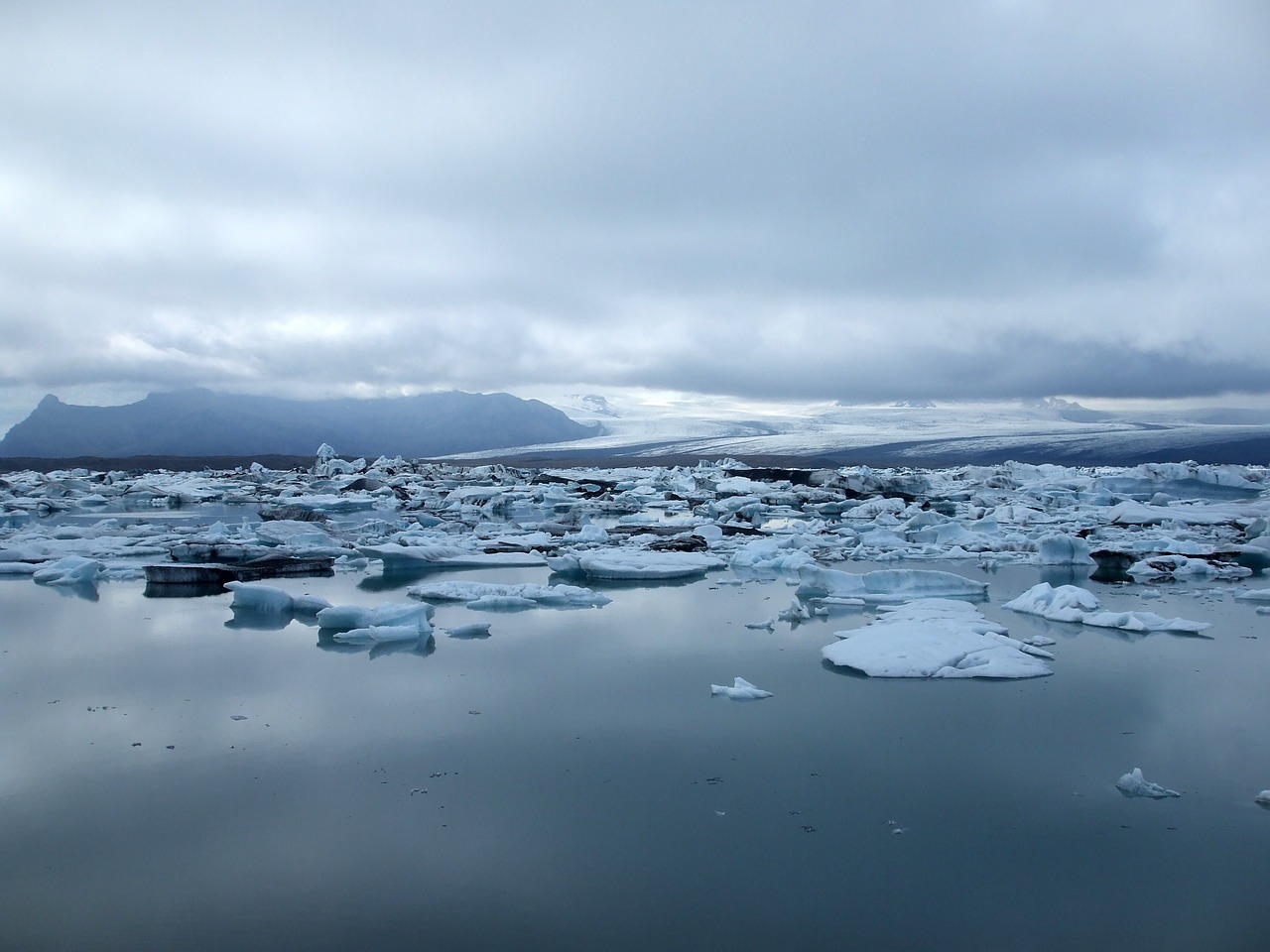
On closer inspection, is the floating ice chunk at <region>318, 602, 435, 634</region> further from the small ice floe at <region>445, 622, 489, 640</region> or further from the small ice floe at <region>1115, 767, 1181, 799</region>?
the small ice floe at <region>1115, 767, 1181, 799</region>

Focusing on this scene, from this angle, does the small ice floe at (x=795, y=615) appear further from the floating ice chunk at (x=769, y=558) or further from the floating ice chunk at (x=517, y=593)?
the floating ice chunk at (x=769, y=558)

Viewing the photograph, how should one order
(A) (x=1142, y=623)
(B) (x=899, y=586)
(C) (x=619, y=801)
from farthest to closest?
1. (B) (x=899, y=586)
2. (A) (x=1142, y=623)
3. (C) (x=619, y=801)

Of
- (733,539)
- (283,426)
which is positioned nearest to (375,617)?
(733,539)

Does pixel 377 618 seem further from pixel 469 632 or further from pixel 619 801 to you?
pixel 619 801

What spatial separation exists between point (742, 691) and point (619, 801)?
1.45 m

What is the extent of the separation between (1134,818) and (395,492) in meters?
17.2

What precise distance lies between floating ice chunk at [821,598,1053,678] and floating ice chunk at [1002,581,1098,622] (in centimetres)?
82

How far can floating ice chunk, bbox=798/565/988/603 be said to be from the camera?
7410 millimetres

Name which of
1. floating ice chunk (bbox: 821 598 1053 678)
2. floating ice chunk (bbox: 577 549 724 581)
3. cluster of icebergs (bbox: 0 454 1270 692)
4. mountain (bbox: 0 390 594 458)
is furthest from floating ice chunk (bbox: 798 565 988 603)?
mountain (bbox: 0 390 594 458)

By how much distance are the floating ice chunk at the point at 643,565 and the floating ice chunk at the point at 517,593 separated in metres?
0.97

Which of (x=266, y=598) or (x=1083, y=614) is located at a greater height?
(x=266, y=598)

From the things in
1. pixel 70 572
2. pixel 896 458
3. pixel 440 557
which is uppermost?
pixel 70 572

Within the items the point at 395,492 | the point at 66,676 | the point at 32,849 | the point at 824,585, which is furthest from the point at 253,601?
the point at 395,492

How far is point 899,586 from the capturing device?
755cm
